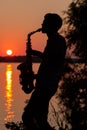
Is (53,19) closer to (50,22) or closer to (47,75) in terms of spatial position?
(50,22)

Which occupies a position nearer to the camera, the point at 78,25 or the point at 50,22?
the point at 50,22

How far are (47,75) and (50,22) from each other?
2.35 feet

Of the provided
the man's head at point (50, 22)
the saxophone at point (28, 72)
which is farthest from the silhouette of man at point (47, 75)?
the saxophone at point (28, 72)

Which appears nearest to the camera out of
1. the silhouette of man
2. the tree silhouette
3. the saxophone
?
the silhouette of man

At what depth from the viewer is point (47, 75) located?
6691 mm

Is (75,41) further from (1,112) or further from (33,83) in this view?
(1,112)

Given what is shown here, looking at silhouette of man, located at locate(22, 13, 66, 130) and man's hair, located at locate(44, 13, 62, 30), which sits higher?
man's hair, located at locate(44, 13, 62, 30)

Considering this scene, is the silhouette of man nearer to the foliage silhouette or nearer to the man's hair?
the man's hair

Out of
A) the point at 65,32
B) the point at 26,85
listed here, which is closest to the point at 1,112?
the point at 65,32

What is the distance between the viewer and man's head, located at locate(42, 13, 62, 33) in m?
6.73

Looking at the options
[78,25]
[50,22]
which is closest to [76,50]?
[78,25]

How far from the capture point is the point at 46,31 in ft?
22.1

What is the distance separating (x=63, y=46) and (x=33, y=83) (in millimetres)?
657

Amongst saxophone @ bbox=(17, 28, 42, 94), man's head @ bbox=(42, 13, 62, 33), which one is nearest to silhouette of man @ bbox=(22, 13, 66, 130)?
man's head @ bbox=(42, 13, 62, 33)
